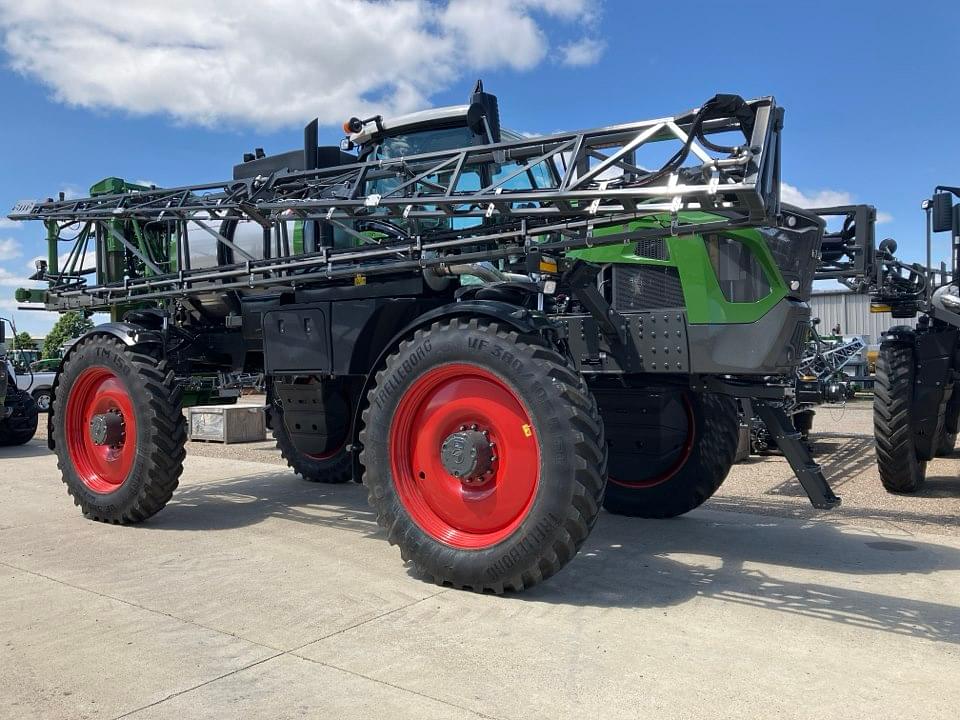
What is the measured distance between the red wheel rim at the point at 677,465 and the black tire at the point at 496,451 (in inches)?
82.9

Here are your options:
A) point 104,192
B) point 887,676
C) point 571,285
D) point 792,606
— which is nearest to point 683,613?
point 792,606

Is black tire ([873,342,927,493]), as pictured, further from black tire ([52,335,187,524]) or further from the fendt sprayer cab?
black tire ([52,335,187,524])

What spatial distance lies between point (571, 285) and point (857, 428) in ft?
38.6

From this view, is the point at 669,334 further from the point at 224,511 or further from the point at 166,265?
the point at 166,265

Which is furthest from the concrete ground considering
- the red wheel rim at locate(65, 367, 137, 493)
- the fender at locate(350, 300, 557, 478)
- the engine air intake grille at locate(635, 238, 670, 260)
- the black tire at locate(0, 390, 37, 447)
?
the black tire at locate(0, 390, 37, 447)

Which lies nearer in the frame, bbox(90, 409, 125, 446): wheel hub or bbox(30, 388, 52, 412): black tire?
bbox(90, 409, 125, 446): wheel hub

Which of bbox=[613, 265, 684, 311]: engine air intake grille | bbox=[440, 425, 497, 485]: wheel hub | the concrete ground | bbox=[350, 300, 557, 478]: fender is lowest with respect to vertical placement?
the concrete ground

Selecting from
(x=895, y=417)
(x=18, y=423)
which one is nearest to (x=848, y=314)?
(x=895, y=417)

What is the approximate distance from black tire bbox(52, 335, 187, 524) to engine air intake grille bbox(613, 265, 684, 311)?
356 centimetres

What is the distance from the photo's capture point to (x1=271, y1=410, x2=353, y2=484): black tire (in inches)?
321

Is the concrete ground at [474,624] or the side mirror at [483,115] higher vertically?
the side mirror at [483,115]

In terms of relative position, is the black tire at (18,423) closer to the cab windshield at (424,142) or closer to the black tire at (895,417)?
the cab windshield at (424,142)

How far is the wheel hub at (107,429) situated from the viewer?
21.3 feet

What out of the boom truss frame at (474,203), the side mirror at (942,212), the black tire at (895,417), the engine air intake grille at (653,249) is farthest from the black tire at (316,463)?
the side mirror at (942,212)
